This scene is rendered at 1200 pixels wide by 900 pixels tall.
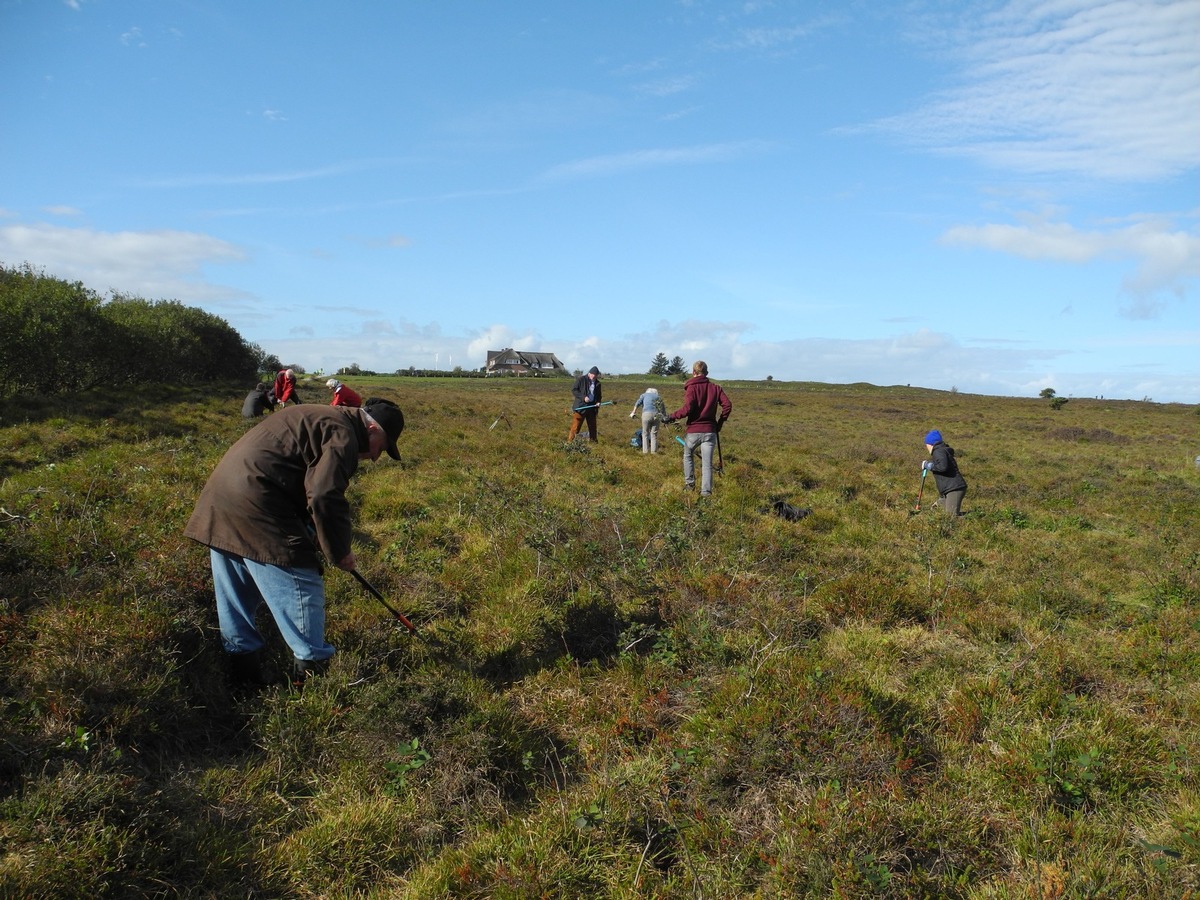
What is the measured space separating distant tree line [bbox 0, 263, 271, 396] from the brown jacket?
15086 mm

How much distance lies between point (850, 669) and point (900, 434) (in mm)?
27549

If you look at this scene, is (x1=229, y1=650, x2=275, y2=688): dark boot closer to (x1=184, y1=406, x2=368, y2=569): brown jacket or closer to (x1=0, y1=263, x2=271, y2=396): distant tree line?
(x1=184, y1=406, x2=368, y2=569): brown jacket

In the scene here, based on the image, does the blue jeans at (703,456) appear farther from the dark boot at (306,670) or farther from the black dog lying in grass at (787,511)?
the dark boot at (306,670)

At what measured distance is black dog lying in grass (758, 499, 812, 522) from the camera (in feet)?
30.9

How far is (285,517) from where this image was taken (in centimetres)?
420

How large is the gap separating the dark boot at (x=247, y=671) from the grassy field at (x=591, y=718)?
0.11 meters

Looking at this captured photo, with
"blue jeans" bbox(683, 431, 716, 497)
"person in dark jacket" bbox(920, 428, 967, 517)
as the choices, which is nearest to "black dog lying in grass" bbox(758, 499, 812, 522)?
"blue jeans" bbox(683, 431, 716, 497)

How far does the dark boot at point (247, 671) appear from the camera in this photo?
4457mm

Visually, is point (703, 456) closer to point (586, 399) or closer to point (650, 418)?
point (650, 418)

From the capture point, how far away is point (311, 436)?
164 inches

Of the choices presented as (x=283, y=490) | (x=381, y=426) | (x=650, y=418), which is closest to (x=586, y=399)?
(x=650, y=418)

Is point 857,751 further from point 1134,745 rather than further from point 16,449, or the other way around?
point 16,449

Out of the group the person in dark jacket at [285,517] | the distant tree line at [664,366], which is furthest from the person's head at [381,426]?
the distant tree line at [664,366]

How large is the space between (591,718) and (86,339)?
1888 centimetres
